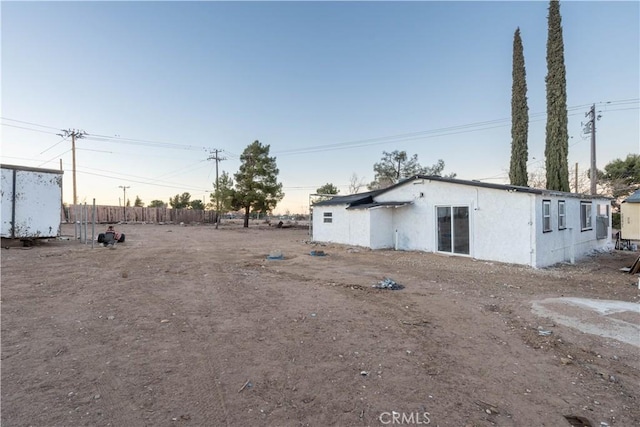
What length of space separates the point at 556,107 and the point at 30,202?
94.7 feet

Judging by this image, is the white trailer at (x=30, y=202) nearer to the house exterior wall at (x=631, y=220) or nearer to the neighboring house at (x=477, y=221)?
the neighboring house at (x=477, y=221)

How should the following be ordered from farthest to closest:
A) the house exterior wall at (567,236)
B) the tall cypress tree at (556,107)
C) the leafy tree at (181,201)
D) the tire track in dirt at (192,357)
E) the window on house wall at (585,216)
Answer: the leafy tree at (181,201), the tall cypress tree at (556,107), the window on house wall at (585,216), the house exterior wall at (567,236), the tire track in dirt at (192,357)

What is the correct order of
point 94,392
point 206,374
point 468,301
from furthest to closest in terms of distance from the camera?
point 468,301 < point 206,374 < point 94,392

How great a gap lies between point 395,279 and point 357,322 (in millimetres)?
3493

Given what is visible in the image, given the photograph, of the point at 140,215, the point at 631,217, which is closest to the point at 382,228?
the point at 631,217

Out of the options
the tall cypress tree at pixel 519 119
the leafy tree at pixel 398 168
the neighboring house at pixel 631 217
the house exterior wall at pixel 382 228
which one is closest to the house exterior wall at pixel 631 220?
the neighboring house at pixel 631 217

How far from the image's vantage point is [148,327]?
13.6 feet

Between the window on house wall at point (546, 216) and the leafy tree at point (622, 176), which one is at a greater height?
the leafy tree at point (622, 176)

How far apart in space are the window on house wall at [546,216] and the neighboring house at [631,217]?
9.12m

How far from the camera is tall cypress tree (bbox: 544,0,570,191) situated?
18.8 metres

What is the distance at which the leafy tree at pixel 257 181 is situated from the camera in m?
30.5

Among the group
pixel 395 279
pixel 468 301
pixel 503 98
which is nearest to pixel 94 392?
pixel 468 301

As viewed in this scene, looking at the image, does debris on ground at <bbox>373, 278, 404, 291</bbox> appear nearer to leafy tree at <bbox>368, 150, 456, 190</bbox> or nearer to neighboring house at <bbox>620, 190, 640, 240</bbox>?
neighboring house at <bbox>620, 190, 640, 240</bbox>

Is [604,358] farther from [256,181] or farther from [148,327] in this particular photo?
[256,181]
